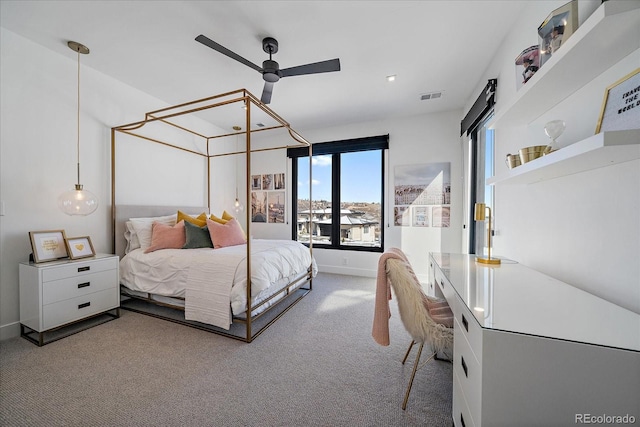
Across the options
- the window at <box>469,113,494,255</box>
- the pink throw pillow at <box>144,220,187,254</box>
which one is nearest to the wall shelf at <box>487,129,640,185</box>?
the window at <box>469,113,494,255</box>

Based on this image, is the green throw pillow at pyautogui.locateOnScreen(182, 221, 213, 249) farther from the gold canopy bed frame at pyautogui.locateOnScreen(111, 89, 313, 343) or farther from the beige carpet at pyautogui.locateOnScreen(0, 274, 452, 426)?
the beige carpet at pyautogui.locateOnScreen(0, 274, 452, 426)

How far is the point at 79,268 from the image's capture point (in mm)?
2287

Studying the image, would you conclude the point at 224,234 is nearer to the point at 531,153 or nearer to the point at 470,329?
the point at 470,329

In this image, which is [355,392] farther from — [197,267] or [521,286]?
[197,267]

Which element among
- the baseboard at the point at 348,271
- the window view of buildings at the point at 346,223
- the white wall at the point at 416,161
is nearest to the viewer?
the white wall at the point at 416,161

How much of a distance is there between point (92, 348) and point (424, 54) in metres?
4.11

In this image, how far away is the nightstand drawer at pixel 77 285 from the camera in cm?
209

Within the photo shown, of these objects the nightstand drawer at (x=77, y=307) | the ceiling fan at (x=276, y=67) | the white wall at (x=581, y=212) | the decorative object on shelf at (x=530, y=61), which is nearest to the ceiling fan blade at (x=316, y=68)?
the ceiling fan at (x=276, y=67)

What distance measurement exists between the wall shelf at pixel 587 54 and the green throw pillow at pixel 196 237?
3240mm

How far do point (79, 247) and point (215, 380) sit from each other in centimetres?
209

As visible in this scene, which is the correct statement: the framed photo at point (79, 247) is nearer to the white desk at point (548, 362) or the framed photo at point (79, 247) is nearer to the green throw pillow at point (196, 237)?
the green throw pillow at point (196, 237)

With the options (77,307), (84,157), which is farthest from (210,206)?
(77,307)

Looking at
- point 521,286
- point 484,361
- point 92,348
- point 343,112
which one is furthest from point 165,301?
point 343,112

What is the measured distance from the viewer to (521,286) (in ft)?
3.99
